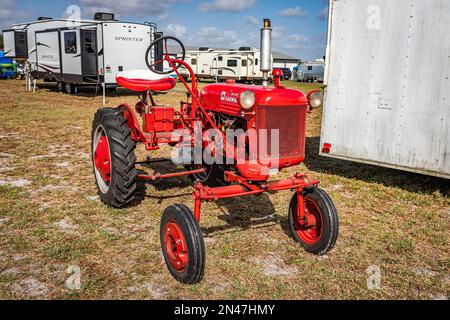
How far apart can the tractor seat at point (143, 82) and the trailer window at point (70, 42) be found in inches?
538

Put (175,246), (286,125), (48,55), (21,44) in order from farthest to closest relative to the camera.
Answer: (21,44)
(48,55)
(286,125)
(175,246)

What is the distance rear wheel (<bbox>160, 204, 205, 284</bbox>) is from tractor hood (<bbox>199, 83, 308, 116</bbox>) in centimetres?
A: 117

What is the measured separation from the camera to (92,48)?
17391 mm

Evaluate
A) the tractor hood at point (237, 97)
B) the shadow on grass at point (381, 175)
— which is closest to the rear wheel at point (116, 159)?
the tractor hood at point (237, 97)

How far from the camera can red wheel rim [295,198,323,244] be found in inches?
158

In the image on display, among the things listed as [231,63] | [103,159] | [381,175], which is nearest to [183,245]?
[103,159]

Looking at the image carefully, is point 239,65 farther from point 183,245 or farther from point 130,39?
point 183,245

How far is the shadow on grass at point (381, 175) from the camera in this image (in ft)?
20.3

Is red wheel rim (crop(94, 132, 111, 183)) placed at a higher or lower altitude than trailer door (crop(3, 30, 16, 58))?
lower

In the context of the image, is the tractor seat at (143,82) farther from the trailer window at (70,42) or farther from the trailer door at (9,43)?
the trailer door at (9,43)

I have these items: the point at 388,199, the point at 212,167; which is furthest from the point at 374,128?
the point at 212,167

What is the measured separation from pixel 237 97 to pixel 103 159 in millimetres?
2077

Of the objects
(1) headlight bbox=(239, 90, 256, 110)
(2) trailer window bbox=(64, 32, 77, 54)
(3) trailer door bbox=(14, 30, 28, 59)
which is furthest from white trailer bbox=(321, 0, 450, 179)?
(3) trailer door bbox=(14, 30, 28, 59)

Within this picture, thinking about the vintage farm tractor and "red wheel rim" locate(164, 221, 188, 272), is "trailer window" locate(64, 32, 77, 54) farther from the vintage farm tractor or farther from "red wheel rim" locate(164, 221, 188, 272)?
"red wheel rim" locate(164, 221, 188, 272)
